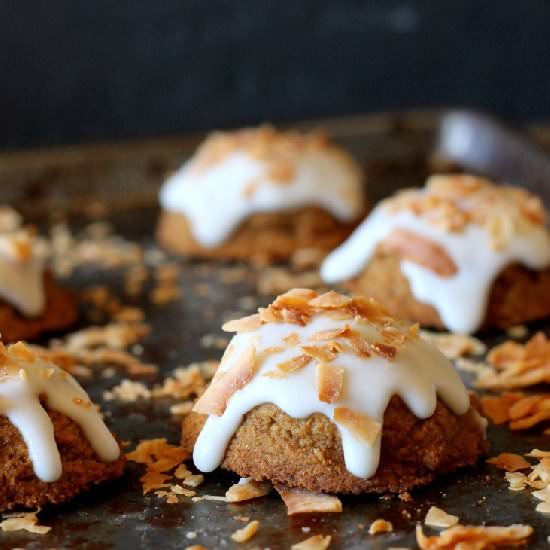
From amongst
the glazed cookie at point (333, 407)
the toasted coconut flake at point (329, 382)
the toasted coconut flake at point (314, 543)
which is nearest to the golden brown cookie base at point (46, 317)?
the glazed cookie at point (333, 407)

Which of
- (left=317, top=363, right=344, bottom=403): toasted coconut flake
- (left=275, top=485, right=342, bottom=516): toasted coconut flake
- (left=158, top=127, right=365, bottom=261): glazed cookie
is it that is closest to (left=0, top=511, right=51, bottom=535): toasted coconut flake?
(left=275, top=485, right=342, bottom=516): toasted coconut flake

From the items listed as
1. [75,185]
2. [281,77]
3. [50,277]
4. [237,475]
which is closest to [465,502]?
[237,475]

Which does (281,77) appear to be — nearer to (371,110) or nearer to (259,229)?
(371,110)

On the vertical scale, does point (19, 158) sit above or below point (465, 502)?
above

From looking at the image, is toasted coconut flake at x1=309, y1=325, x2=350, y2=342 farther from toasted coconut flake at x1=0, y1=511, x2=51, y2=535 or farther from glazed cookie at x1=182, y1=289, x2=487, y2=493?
toasted coconut flake at x1=0, y1=511, x2=51, y2=535

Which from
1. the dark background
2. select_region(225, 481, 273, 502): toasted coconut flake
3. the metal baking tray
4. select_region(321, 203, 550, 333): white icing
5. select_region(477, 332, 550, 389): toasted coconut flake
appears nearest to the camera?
the metal baking tray

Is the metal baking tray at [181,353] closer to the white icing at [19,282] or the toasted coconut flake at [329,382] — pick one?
the toasted coconut flake at [329,382]

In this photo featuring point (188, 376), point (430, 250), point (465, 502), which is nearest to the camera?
point (465, 502)
